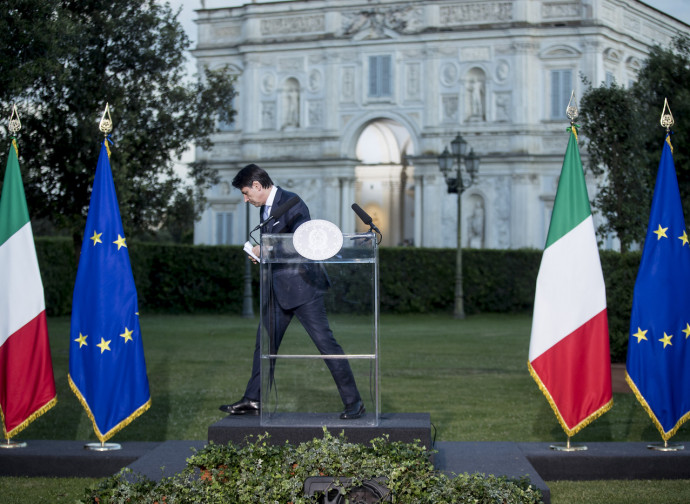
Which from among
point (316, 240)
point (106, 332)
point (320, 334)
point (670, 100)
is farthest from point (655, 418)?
point (670, 100)

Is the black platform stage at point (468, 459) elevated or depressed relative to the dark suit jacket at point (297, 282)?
depressed

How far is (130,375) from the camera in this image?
8000 mm

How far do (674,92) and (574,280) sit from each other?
1553 centimetres

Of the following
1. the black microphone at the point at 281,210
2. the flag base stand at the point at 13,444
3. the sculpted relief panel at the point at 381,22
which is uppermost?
the sculpted relief panel at the point at 381,22

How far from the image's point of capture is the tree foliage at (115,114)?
626 inches

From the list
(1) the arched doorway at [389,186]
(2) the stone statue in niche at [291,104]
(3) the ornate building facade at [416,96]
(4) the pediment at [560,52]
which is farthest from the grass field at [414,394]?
(1) the arched doorway at [389,186]

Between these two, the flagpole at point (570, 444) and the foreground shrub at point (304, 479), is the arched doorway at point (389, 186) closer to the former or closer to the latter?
the flagpole at point (570, 444)

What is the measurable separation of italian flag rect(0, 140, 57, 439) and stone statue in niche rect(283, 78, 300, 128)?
3368 centimetres

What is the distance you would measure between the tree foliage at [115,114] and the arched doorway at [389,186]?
24726mm

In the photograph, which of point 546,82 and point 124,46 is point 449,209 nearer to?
point 546,82

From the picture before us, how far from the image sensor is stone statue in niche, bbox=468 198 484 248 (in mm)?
38750

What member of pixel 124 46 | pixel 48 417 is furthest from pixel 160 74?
pixel 48 417

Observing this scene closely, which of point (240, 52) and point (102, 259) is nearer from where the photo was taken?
point (102, 259)

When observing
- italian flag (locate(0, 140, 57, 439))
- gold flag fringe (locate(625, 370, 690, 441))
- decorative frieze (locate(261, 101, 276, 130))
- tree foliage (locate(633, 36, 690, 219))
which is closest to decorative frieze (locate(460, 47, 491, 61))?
decorative frieze (locate(261, 101, 276, 130))
